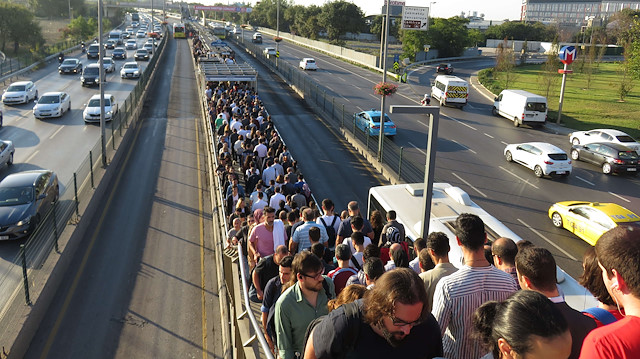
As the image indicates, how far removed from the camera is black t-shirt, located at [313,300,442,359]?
3512 millimetres

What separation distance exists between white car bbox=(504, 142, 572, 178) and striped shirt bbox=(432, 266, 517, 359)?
63.2 feet

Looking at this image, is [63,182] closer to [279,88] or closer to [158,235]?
[158,235]

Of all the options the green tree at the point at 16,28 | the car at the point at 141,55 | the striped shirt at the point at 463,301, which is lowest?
the striped shirt at the point at 463,301

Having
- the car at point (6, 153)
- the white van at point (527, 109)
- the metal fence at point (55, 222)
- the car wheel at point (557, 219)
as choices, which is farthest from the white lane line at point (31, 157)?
the white van at point (527, 109)

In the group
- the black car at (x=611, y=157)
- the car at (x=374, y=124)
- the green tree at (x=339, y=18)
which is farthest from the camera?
the green tree at (x=339, y=18)

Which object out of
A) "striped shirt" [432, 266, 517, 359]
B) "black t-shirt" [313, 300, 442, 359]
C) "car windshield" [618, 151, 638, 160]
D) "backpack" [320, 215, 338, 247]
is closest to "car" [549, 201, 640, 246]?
"car windshield" [618, 151, 638, 160]

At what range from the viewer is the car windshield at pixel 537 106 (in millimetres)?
32281

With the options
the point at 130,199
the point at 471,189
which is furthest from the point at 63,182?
the point at 471,189

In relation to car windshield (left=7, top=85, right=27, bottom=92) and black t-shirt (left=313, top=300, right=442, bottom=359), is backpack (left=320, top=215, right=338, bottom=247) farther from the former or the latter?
car windshield (left=7, top=85, right=27, bottom=92)

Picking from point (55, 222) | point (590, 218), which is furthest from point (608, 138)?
point (55, 222)

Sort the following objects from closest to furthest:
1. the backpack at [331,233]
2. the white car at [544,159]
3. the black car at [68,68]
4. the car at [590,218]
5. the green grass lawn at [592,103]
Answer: the backpack at [331,233] → the car at [590,218] → the white car at [544,159] → the green grass lawn at [592,103] → the black car at [68,68]

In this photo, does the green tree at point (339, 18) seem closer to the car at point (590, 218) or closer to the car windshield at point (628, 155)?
the car windshield at point (628, 155)

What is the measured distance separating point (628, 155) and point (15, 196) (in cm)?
2439

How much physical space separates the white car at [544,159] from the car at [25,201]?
19059 millimetres
